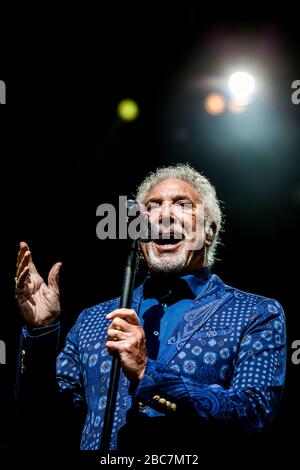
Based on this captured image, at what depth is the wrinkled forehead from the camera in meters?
2.91

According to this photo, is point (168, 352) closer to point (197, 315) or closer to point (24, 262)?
point (197, 315)

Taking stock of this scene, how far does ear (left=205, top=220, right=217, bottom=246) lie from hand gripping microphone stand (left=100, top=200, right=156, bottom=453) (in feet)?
3.68

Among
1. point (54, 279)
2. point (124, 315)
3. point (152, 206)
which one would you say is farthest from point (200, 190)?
point (124, 315)

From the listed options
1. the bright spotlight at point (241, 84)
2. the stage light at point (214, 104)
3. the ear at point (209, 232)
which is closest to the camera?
the ear at point (209, 232)

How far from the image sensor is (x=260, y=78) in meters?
4.11

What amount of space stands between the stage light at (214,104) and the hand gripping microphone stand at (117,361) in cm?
270

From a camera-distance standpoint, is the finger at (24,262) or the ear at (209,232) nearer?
the finger at (24,262)

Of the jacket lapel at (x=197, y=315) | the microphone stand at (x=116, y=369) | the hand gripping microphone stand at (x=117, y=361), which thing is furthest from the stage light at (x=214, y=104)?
the microphone stand at (x=116, y=369)

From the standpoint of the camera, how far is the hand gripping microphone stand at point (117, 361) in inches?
60.0

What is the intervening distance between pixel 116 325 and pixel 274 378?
32.6 inches

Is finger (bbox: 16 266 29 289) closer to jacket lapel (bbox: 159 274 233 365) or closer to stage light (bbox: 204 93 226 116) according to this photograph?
jacket lapel (bbox: 159 274 233 365)

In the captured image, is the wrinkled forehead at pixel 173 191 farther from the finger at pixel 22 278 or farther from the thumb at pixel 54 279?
the finger at pixel 22 278

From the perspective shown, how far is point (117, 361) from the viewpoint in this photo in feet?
5.32
